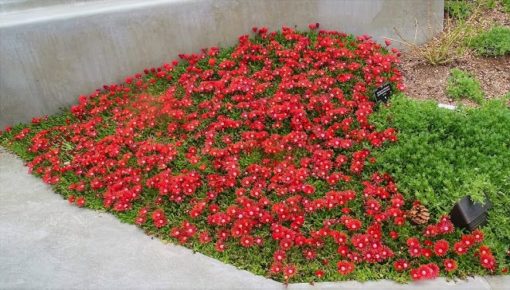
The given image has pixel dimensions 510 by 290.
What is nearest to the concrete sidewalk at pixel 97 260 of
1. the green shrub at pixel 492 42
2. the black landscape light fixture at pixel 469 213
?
the black landscape light fixture at pixel 469 213

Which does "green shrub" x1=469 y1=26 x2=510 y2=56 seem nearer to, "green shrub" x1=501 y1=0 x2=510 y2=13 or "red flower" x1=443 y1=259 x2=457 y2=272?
"green shrub" x1=501 y1=0 x2=510 y2=13

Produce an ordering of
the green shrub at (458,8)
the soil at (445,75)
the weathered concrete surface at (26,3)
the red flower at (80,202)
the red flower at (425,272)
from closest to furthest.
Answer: the red flower at (425,272)
the red flower at (80,202)
the soil at (445,75)
the weathered concrete surface at (26,3)
the green shrub at (458,8)

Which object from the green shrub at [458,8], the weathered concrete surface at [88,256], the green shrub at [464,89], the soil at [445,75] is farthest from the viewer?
the green shrub at [458,8]

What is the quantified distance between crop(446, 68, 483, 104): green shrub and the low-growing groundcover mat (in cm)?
51

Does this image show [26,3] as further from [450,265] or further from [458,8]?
[458,8]

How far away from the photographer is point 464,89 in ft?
15.1

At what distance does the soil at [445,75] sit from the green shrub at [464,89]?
6 cm

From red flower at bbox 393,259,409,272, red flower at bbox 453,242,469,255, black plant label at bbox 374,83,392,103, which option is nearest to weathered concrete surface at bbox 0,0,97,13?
black plant label at bbox 374,83,392,103

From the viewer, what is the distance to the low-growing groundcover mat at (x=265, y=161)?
3273 millimetres

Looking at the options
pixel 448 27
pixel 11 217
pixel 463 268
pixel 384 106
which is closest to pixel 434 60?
pixel 448 27

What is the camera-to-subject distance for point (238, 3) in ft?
16.9

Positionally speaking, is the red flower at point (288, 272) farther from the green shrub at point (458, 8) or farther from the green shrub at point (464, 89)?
the green shrub at point (458, 8)

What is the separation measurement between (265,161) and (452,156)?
4.88ft

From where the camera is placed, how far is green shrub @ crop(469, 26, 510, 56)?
4.98 meters
